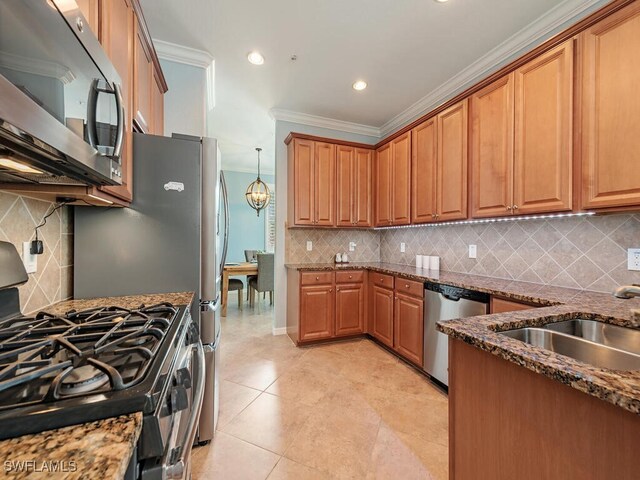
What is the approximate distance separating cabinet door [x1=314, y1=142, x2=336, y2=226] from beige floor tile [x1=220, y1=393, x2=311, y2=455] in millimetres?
1957

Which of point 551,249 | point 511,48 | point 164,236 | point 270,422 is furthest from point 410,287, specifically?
point 511,48

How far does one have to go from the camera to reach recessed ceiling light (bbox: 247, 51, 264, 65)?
8.12 ft

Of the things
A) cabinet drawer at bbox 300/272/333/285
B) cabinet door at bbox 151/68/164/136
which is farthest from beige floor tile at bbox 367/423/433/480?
cabinet door at bbox 151/68/164/136

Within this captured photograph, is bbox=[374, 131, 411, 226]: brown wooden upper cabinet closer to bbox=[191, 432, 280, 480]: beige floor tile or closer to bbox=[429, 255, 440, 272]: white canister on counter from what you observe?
bbox=[429, 255, 440, 272]: white canister on counter

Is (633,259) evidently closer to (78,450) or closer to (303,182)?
(78,450)

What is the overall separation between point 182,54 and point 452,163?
102 inches

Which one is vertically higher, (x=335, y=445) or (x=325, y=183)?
(x=325, y=183)

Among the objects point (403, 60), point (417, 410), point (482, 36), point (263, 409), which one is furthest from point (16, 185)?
point (482, 36)

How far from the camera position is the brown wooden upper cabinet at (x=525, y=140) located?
165 cm

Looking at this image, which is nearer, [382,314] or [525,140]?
[525,140]

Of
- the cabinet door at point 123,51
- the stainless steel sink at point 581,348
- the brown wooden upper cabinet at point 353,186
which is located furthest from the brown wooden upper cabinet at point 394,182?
the cabinet door at point 123,51

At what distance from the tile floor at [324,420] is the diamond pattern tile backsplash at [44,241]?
45.2 inches

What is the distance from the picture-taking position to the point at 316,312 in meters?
3.10

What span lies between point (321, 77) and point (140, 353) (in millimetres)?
2897
